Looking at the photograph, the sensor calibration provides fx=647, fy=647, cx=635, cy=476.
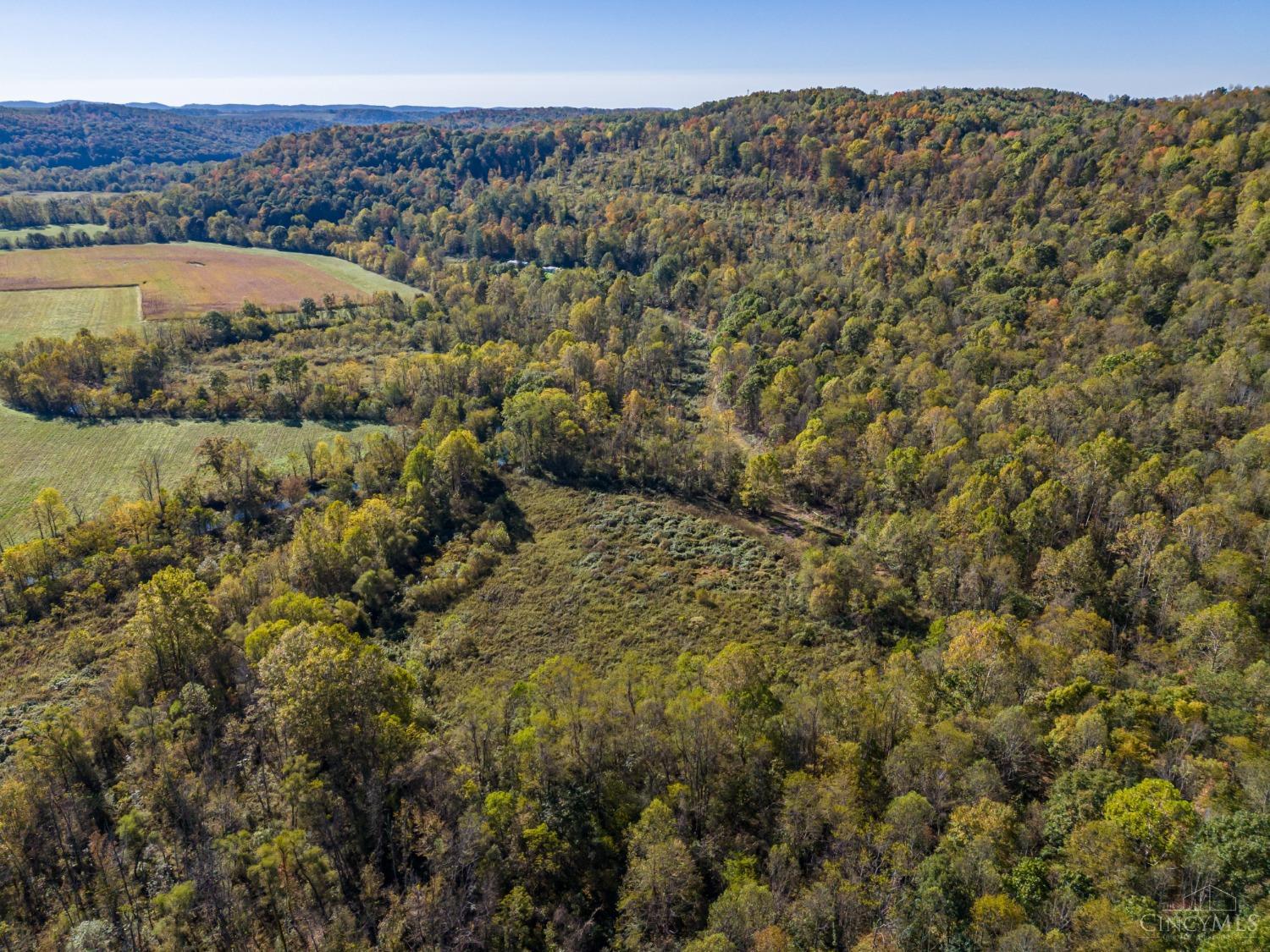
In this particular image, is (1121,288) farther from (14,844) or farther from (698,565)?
(14,844)

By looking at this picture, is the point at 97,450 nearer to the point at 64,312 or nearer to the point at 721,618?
the point at 64,312

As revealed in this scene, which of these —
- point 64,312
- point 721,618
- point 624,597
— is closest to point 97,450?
point 64,312

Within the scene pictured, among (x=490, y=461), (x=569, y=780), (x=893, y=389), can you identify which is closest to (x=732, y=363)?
(x=893, y=389)

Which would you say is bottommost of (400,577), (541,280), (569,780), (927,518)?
(400,577)

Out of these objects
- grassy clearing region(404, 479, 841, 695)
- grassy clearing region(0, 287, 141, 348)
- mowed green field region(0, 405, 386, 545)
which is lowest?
grassy clearing region(404, 479, 841, 695)

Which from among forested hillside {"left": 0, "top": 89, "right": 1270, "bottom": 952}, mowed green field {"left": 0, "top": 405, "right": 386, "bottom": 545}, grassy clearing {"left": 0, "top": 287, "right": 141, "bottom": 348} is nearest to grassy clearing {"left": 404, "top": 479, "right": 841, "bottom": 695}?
forested hillside {"left": 0, "top": 89, "right": 1270, "bottom": 952}

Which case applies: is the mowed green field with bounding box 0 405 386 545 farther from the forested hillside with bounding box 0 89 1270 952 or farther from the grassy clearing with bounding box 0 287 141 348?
the grassy clearing with bounding box 0 287 141 348
